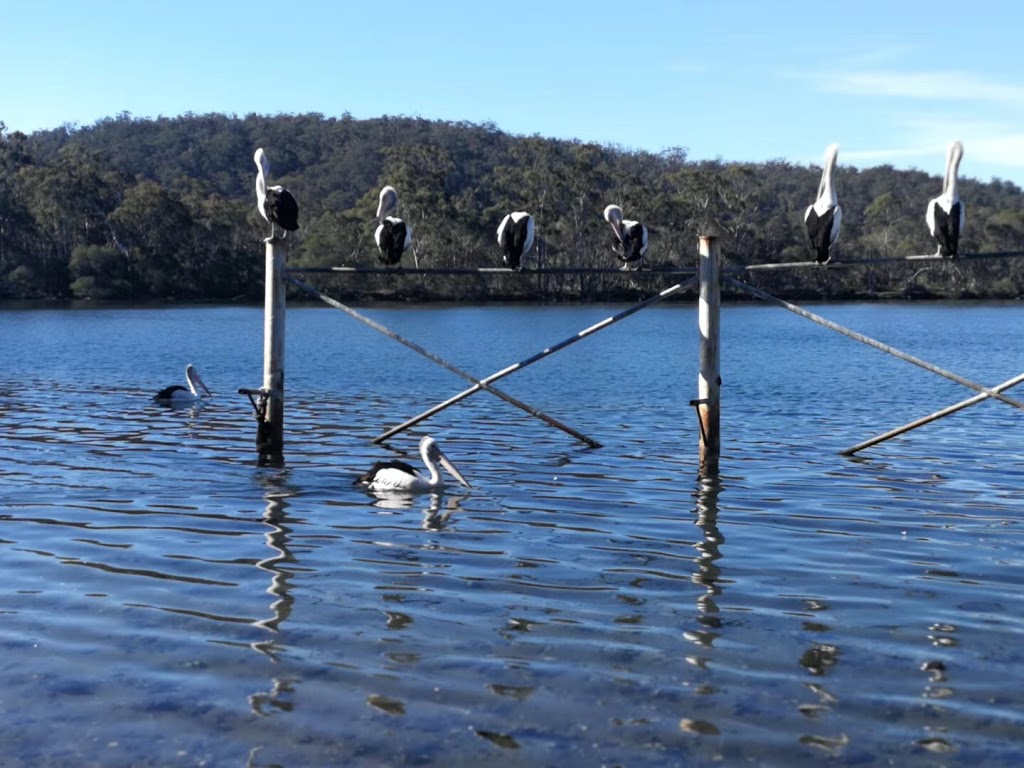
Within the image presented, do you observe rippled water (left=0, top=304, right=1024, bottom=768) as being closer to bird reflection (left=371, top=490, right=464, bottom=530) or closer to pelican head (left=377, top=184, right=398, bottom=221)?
bird reflection (left=371, top=490, right=464, bottom=530)

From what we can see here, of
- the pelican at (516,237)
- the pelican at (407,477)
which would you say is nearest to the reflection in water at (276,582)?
the pelican at (407,477)

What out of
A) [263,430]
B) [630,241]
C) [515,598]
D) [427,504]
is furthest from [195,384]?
[515,598]

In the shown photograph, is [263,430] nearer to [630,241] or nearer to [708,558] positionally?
[630,241]

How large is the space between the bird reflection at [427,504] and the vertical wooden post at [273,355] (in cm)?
198

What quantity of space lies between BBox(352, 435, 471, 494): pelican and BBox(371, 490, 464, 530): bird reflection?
7 centimetres

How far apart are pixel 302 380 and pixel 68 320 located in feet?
103

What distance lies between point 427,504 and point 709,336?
3.16 metres

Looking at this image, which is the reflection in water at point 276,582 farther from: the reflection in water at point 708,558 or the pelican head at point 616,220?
the pelican head at point 616,220

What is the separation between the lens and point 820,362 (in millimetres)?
32375

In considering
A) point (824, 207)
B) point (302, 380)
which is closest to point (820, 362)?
point (302, 380)

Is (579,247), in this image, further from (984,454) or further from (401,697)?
(401,697)

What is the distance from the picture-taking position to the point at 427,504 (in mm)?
10992

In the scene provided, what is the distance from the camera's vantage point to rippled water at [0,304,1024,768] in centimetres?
559

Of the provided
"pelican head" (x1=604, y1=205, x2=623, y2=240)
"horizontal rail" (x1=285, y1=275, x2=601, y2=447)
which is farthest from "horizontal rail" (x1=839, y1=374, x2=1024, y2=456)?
"pelican head" (x1=604, y1=205, x2=623, y2=240)
